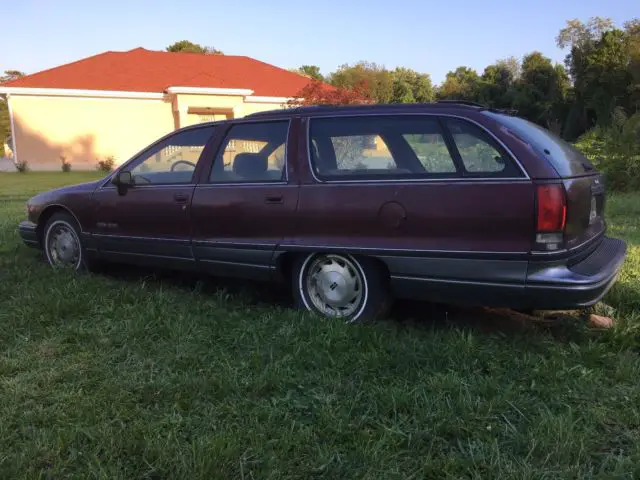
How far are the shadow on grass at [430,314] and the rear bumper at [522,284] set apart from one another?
38 cm

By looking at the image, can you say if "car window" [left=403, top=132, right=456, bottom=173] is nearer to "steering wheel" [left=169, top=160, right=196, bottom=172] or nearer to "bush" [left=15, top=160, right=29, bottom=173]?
"steering wheel" [left=169, top=160, right=196, bottom=172]

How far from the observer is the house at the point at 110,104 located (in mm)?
25828

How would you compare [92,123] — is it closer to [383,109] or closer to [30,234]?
[30,234]

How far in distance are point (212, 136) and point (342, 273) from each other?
1.71 meters

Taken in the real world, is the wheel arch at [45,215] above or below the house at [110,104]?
below

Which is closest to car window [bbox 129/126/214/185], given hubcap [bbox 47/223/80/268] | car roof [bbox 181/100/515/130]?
car roof [bbox 181/100/515/130]

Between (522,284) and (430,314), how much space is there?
3.53ft

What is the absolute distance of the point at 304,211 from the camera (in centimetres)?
411

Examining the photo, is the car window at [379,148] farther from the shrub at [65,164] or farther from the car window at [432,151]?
the shrub at [65,164]

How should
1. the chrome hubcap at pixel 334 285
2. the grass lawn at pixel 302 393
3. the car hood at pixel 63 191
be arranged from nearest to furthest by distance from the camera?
1. the grass lawn at pixel 302 393
2. the chrome hubcap at pixel 334 285
3. the car hood at pixel 63 191

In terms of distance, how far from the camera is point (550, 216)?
3.32 m

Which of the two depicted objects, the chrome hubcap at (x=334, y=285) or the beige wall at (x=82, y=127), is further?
the beige wall at (x=82, y=127)

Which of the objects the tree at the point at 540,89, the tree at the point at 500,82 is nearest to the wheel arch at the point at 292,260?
the tree at the point at 540,89

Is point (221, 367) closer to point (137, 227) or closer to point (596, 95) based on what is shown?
point (137, 227)
